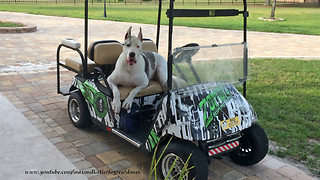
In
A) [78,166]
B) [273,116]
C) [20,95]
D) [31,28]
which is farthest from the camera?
[31,28]

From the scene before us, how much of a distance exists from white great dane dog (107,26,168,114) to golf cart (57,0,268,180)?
0.25 ft

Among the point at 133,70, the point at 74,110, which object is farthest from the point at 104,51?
the point at 74,110

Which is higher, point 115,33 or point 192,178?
point 115,33

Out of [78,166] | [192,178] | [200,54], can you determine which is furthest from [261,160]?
[78,166]

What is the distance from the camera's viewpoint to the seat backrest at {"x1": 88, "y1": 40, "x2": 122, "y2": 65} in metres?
4.26

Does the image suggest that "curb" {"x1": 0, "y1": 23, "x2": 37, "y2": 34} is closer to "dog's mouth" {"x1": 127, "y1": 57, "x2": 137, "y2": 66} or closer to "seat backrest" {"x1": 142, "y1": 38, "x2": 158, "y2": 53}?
"seat backrest" {"x1": 142, "y1": 38, "x2": 158, "y2": 53}

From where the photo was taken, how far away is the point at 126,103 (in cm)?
365

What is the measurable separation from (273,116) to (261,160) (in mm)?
1627

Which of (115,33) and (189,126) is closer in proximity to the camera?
(189,126)

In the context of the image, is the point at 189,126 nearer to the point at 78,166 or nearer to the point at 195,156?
the point at 195,156

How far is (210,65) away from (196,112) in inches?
21.1

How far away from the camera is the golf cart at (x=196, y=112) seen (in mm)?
3053

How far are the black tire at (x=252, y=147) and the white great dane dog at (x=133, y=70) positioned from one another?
106 centimetres

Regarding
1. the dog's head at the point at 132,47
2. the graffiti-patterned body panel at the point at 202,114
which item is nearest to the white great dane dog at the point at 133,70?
the dog's head at the point at 132,47
